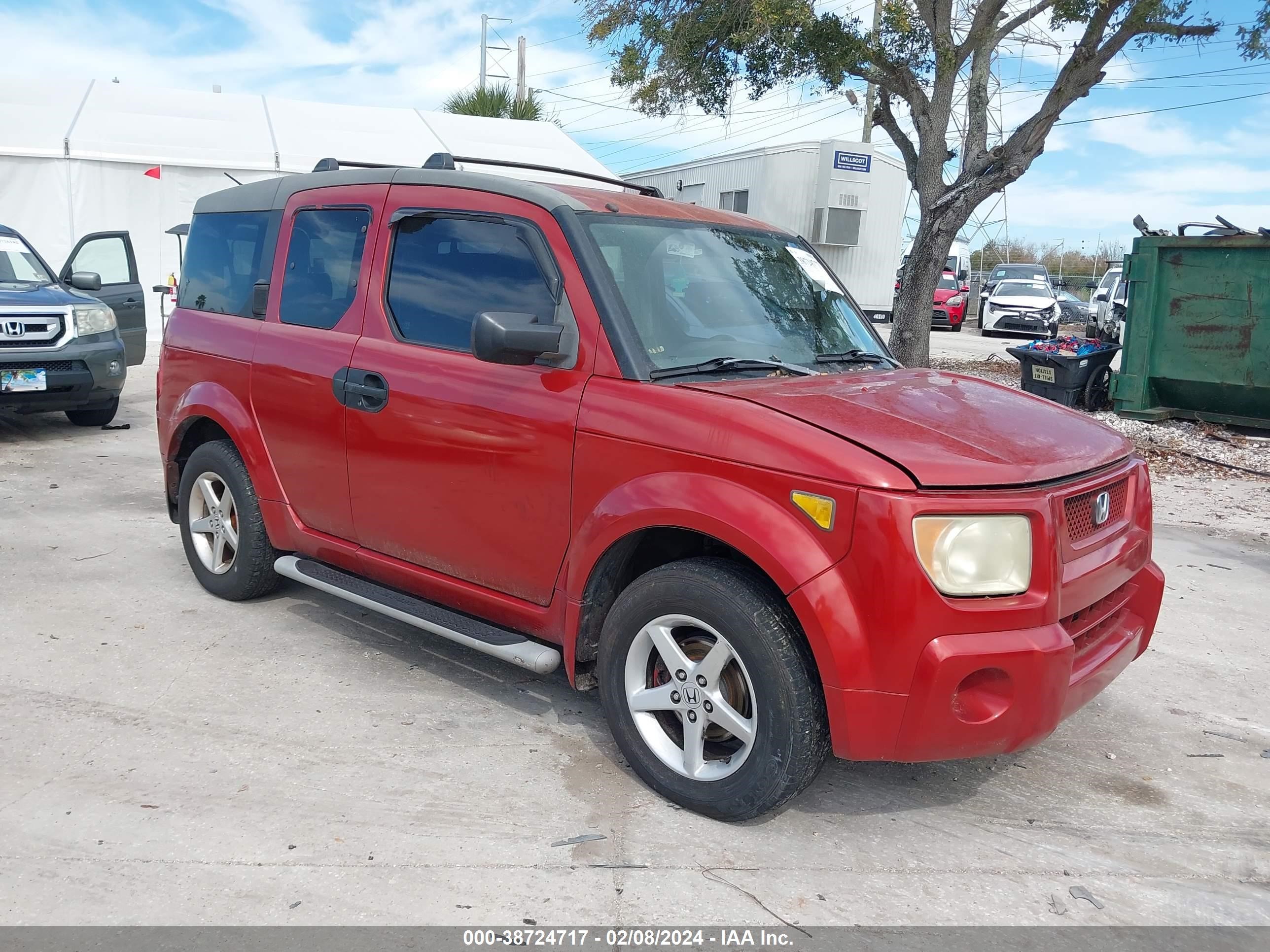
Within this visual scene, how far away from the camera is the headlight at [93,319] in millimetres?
9234

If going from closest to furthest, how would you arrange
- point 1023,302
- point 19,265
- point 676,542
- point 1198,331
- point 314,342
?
point 676,542 → point 314,342 → point 19,265 → point 1198,331 → point 1023,302

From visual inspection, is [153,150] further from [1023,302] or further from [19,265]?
[1023,302]

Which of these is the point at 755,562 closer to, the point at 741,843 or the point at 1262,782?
the point at 741,843

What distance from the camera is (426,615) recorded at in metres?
3.90

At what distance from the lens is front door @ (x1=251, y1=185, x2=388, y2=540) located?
4223mm

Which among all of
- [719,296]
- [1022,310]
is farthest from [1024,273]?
[719,296]

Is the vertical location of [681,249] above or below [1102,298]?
below

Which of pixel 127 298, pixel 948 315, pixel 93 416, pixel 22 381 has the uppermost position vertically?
pixel 948 315

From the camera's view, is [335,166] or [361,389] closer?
[361,389]

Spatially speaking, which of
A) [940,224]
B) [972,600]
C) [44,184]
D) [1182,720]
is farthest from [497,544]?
[44,184]

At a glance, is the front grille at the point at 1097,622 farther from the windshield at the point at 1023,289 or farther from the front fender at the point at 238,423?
the windshield at the point at 1023,289

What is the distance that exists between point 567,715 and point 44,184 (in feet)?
55.9

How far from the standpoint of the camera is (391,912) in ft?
8.89

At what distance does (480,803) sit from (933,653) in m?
1.48
